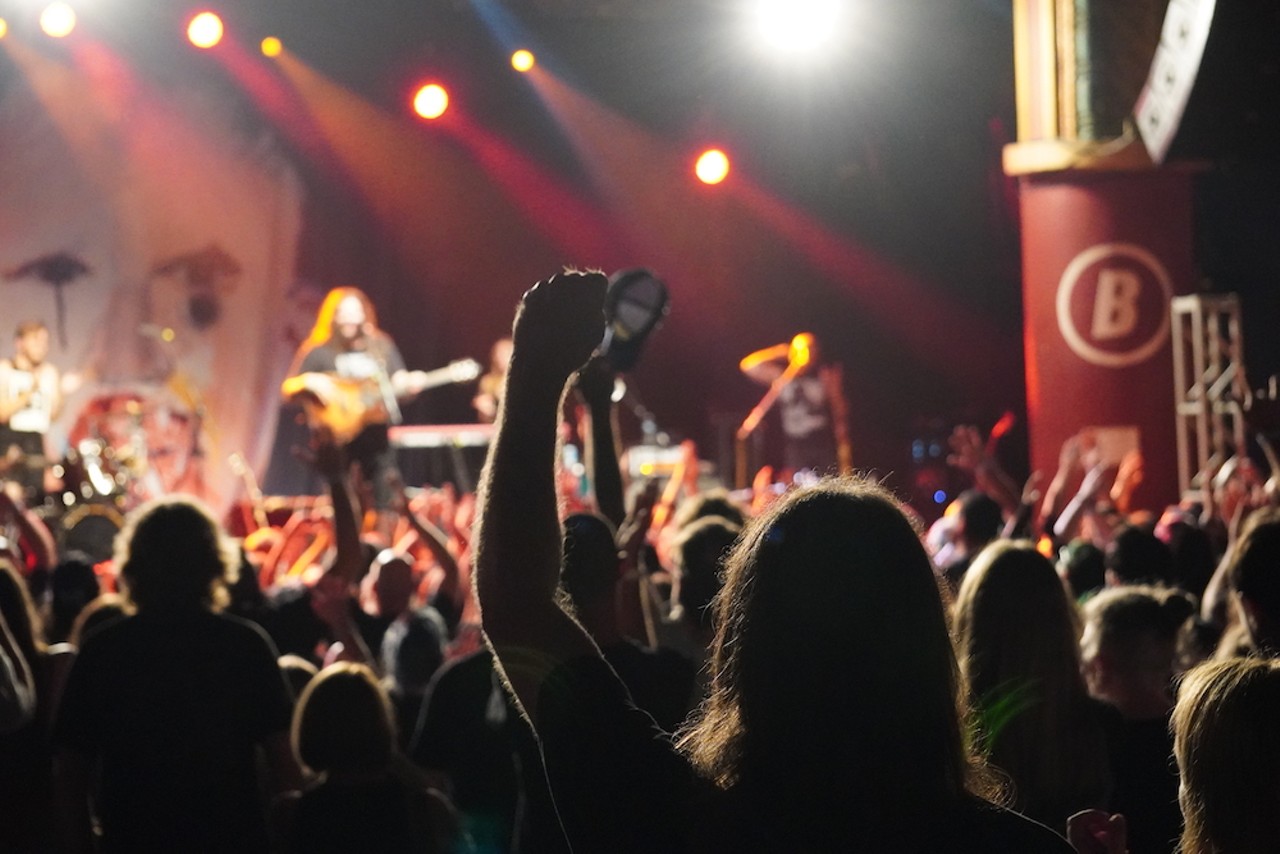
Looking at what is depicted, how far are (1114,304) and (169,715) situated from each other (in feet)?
26.2

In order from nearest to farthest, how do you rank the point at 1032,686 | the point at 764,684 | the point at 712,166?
the point at 764,684
the point at 1032,686
the point at 712,166

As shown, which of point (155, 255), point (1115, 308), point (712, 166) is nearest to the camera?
point (1115, 308)

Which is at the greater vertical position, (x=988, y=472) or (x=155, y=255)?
(x=155, y=255)

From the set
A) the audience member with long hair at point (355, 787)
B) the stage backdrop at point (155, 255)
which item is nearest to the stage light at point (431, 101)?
the stage backdrop at point (155, 255)

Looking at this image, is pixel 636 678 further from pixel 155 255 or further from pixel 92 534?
pixel 155 255

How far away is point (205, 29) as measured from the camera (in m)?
13.2

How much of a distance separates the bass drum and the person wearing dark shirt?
6900mm

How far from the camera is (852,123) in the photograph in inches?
601

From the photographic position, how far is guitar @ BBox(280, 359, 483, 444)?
40.3 ft

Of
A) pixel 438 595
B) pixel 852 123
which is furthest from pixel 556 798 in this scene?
pixel 852 123

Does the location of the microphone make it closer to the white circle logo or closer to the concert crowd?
the white circle logo

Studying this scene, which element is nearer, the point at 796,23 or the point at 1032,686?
the point at 1032,686

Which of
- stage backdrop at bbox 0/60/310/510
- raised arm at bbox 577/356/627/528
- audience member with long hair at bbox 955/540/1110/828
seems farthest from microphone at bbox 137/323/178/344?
audience member with long hair at bbox 955/540/1110/828

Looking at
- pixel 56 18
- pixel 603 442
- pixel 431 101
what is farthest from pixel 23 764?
pixel 431 101
